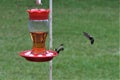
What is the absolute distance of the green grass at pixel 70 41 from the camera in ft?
22.2

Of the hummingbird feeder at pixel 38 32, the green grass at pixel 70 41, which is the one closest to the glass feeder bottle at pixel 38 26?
the hummingbird feeder at pixel 38 32

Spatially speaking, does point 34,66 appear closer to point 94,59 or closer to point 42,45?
point 94,59

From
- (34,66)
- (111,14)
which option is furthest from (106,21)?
(34,66)

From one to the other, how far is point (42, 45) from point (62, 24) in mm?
7782

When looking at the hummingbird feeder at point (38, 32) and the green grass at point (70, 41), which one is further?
the green grass at point (70, 41)

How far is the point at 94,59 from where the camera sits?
7.57m

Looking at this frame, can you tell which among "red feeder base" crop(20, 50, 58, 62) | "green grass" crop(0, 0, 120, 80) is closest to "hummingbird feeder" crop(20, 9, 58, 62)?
"red feeder base" crop(20, 50, 58, 62)

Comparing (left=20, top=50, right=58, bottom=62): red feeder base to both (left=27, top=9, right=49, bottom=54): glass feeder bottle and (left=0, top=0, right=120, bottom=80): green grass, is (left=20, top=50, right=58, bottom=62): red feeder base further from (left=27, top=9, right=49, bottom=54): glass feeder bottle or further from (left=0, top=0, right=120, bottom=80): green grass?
(left=0, top=0, right=120, bottom=80): green grass

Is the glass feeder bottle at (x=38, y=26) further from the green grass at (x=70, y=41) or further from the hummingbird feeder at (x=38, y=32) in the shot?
the green grass at (x=70, y=41)

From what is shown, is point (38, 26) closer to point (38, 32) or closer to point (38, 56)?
point (38, 32)

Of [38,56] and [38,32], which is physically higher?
[38,32]

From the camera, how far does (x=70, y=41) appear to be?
9.05m

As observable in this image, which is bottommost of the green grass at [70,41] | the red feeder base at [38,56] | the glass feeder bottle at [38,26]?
the green grass at [70,41]

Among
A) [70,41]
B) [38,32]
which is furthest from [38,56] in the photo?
[70,41]
